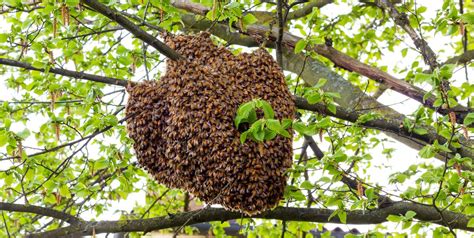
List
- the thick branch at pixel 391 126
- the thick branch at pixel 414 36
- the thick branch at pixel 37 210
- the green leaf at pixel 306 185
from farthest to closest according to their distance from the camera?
the thick branch at pixel 414 36, the thick branch at pixel 391 126, the thick branch at pixel 37 210, the green leaf at pixel 306 185

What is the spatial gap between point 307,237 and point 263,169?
2.57 meters

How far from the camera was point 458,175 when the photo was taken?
112 inches

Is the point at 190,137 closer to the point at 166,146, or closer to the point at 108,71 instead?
the point at 166,146

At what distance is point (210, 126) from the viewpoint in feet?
7.33

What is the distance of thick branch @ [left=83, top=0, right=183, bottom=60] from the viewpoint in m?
2.22

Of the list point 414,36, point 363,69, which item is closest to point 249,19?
point 363,69

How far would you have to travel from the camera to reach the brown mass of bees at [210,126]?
7.35 feet

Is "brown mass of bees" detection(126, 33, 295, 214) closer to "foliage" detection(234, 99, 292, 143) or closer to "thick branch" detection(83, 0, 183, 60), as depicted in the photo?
"thick branch" detection(83, 0, 183, 60)

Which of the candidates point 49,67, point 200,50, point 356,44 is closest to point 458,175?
point 200,50

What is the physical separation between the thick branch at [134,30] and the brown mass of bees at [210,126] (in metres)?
0.05

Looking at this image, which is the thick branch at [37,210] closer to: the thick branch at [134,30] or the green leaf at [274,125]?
the thick branch at [134,30]

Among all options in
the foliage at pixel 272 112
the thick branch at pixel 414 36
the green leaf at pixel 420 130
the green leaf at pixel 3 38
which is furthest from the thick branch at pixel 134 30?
the thick branch at pixel 414 36

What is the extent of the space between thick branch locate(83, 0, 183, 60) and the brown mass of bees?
0.18 feet

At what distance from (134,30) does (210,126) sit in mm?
486
